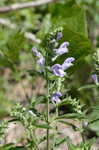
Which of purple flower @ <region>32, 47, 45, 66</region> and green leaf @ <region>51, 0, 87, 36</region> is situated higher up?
green leaf @ <region>51, 0, 87, 36</region>

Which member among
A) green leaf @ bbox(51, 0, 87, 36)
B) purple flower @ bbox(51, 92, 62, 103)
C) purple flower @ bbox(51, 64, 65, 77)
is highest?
green leaf @ bbox(51, 0, 87, 36)

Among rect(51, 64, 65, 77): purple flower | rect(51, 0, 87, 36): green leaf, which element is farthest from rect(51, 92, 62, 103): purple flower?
rect(51, 0, 87, 36): green leaf

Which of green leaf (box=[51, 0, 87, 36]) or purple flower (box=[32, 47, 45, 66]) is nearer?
purple flower (box=[32, 47, 45, 66])

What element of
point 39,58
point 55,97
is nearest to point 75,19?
point 39,58

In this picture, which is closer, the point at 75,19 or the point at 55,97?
the point at 55,97

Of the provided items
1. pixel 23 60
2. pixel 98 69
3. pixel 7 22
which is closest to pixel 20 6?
pixel 7 22

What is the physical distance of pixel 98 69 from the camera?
7.51 feet

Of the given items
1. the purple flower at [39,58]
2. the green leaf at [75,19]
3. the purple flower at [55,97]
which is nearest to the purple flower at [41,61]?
the purple flower at [39,58]

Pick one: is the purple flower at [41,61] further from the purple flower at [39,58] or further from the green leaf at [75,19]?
the green leaf at [75,19]

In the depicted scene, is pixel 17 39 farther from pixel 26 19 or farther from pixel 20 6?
pixel 26 19

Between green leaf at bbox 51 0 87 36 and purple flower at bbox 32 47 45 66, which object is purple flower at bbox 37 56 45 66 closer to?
purple flower at bbox 32 47 45 66

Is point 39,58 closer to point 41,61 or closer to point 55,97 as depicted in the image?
point 41,61

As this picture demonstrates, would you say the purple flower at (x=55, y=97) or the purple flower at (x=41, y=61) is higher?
the purple flower at (x=41, y=61)

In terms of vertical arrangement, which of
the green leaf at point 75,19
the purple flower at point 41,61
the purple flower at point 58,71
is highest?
the green leaf at point 75,19
